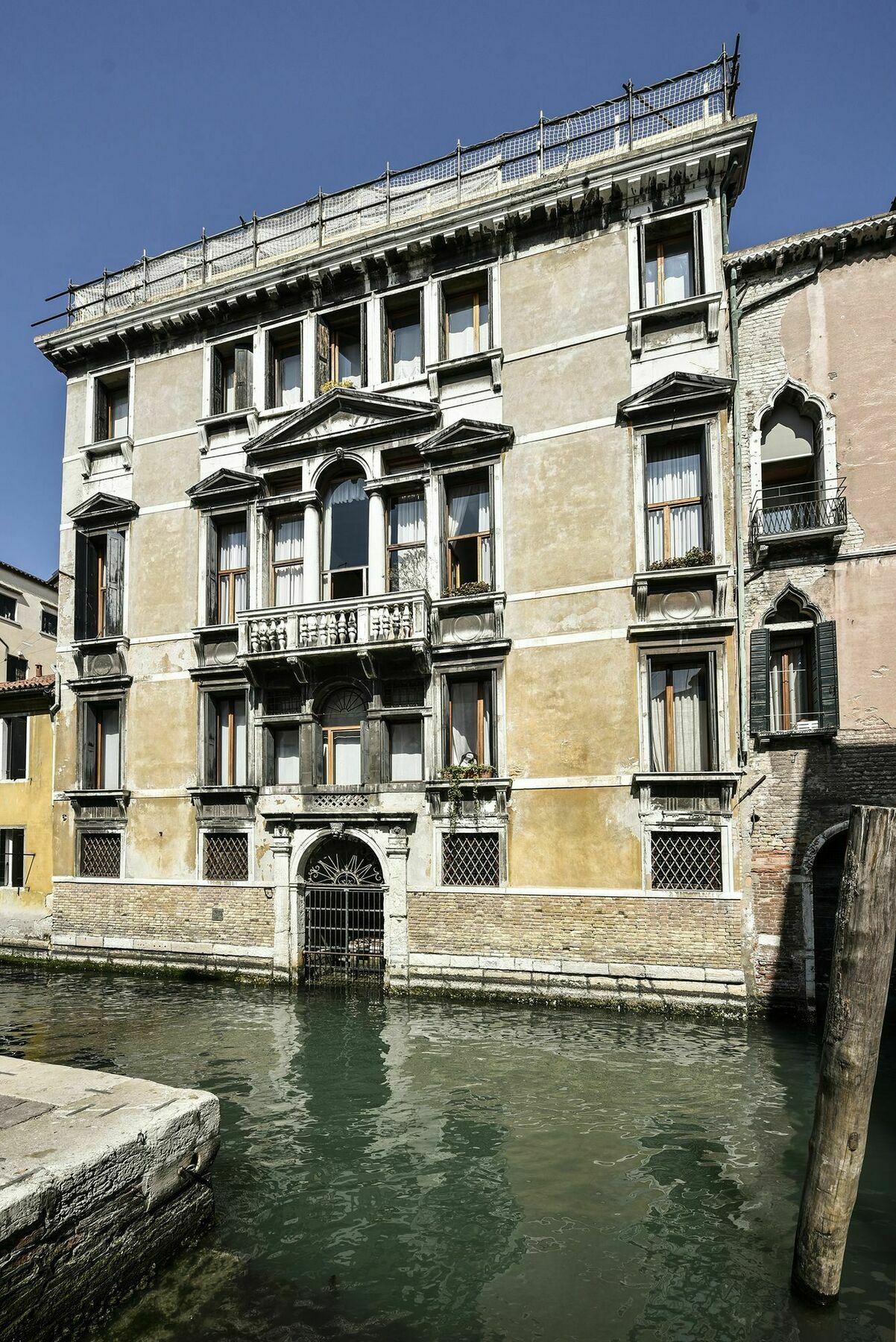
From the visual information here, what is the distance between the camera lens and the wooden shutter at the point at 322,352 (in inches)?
600

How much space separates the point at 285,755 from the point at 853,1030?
37.4 ft

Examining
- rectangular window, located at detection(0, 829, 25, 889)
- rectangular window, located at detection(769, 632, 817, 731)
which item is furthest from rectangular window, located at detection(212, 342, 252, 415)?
rectangular window, located at detection(769, 632, 817, 731)

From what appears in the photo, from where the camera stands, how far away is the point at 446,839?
532 inches

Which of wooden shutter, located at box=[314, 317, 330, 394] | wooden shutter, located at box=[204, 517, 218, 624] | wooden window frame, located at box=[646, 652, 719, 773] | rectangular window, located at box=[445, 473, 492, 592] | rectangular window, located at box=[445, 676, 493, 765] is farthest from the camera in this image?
wooden shutter, located at box=[204, 517, 218, 624]

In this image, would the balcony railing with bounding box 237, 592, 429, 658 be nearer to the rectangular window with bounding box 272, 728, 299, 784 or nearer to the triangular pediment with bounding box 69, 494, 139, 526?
the rectangular window with bounding box 272, 728, 299, 784

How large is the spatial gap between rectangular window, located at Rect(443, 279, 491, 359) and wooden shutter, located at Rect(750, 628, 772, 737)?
6815mm

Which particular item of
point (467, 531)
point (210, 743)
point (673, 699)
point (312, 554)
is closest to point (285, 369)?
point (312, 554)

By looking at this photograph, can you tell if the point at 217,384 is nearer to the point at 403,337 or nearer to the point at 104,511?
the point at 104,511

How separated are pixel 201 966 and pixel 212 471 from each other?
30.0 feet

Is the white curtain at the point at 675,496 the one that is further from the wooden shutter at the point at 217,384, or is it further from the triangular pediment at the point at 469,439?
the wooden shutter at the point at 217,384

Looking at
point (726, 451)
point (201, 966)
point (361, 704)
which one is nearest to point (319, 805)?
point (361, 704)


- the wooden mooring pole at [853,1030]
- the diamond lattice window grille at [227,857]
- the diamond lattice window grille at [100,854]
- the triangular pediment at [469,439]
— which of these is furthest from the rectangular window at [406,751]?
the wooden mooring pole at [853,1030]

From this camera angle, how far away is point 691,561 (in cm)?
1232

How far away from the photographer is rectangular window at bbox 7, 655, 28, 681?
26.3 metres
